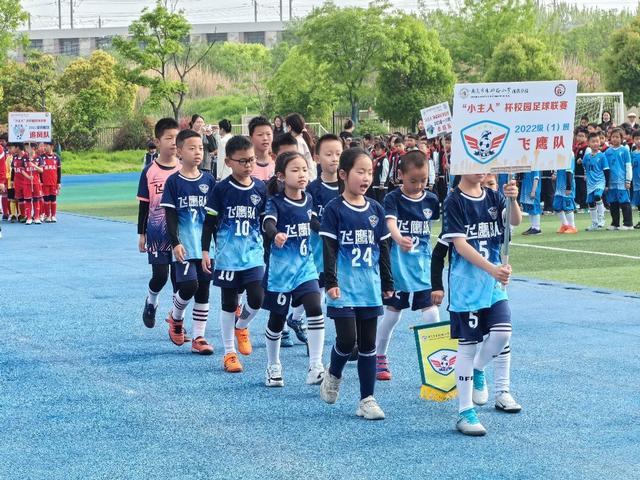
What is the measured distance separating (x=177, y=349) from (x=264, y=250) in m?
1.13

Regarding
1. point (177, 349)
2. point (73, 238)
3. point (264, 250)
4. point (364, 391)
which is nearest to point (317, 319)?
point (364, 391)

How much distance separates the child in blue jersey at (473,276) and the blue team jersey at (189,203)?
9.42ft

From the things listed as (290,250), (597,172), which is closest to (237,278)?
(290,250)

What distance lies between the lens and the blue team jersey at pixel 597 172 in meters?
20.1

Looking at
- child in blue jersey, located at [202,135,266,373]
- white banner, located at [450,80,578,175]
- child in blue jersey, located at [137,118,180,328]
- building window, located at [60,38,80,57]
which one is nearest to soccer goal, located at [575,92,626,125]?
child in blue jersey, located at [137,118,180,328]

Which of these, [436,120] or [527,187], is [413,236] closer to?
[527,187]

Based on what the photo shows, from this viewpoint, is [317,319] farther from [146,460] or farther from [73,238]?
[73,238]

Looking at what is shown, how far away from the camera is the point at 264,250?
8.95 m

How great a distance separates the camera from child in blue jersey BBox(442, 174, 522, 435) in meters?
6.47

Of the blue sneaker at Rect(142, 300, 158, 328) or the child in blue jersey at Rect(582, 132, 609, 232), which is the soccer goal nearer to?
the child in blue jersey at Rect(582, 132, 609, 232)

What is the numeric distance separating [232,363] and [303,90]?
3617 centimetres

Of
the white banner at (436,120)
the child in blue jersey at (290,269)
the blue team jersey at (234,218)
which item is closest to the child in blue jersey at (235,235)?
the blue team jersey at (234,218)

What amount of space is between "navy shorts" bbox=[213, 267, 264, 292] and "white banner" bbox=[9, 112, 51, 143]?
60.6 feet

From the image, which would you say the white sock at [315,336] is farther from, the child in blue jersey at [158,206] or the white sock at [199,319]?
the child in blue jersey at [158,206]
